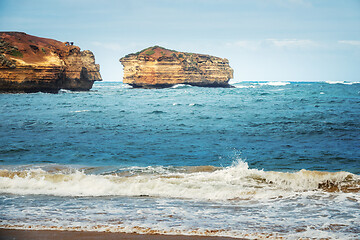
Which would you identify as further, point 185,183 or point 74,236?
point 185,183

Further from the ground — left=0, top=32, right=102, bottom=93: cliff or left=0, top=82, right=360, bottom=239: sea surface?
left=0, top=32, right=102, bottom=93: cliff

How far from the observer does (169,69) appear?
95188 mm

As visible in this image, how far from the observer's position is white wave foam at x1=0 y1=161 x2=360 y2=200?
7.30m

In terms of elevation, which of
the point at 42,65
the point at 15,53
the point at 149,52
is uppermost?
the point at 149,52

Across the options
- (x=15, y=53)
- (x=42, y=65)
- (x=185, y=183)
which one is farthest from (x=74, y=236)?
(x=15, y=53)

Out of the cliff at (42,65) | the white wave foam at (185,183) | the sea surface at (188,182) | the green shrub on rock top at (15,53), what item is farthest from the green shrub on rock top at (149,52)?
the white wave foam at (185,183)

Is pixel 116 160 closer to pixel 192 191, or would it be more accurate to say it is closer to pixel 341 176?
pixel 192 191

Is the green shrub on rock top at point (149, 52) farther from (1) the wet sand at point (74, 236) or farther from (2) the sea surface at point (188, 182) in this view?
(1) the wet sand at point (74, 236)

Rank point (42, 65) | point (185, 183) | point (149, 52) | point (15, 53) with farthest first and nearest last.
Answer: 1. point (149, 52)
2. point (15, 53)
3. point (42, 65)
4. point (185, 183)

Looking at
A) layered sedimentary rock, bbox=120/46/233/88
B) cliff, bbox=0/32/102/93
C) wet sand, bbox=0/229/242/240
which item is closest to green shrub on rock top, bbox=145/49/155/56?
layered sedimentary rock, bbox=120/46/233/88

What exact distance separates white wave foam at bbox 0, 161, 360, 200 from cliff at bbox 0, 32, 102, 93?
52243 millimetres

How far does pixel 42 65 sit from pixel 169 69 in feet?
144

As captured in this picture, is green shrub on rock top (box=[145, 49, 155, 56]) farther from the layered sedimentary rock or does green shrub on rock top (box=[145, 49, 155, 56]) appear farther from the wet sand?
the wet sand

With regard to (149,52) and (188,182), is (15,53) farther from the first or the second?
(188,182)
